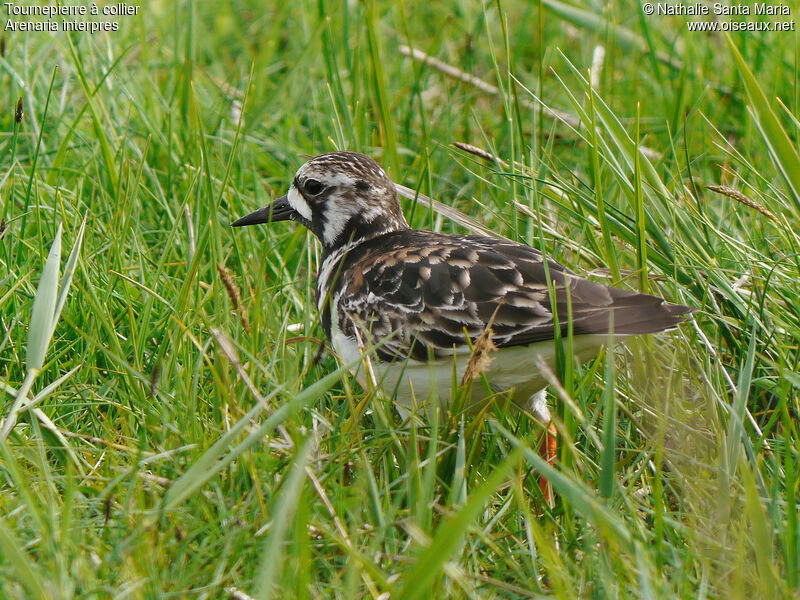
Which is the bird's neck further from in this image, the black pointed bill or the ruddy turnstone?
the black pointed bill

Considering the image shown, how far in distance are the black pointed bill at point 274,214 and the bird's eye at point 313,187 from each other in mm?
164

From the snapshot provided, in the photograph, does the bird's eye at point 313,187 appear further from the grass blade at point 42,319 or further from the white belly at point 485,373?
the grass blade at point 42,319

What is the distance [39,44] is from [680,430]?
190 inches

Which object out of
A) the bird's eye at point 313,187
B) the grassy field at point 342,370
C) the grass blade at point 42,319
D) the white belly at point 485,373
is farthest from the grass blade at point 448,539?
the bird's eye at point 313,187

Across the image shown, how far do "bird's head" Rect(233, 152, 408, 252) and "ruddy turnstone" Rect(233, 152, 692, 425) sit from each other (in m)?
0.03

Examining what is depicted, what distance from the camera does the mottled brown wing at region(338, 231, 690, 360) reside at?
3.59 meters

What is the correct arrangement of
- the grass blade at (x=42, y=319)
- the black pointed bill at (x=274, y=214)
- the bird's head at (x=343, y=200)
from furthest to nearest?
1. the black pointed bill at (x=274, y=214)
2. the bird's head at (x=343, y=200)
3. the grass blade at (x=42, y=319)

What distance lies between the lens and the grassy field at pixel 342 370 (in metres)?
2.83

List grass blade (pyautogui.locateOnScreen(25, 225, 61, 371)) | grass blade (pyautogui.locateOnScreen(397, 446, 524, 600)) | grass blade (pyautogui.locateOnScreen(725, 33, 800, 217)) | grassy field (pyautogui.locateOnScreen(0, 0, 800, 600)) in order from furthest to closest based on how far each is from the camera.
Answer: grass blade (pyautogui.locateOnScreen(725, 33, 800, 217)) < grass blade (pyautogui.locateOnScreen(25, 225, 61, 371)) < grassy field (pyautogui.locateOnScreen(0, 0, 800, 600)) < grass blade (pyautogui.locateOnScreen(397, 446, 524, 600))

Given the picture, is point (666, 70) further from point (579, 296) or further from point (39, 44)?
point (39, 44)

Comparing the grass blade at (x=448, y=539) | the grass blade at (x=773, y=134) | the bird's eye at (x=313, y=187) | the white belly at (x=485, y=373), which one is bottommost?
the white belly at (x=485, y=373)

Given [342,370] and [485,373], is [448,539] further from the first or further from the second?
[485,373]

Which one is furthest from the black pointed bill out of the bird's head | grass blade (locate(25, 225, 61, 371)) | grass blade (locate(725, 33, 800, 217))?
grass blade (locate(725, 33, 800, 217))

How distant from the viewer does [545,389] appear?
426 centimetres
